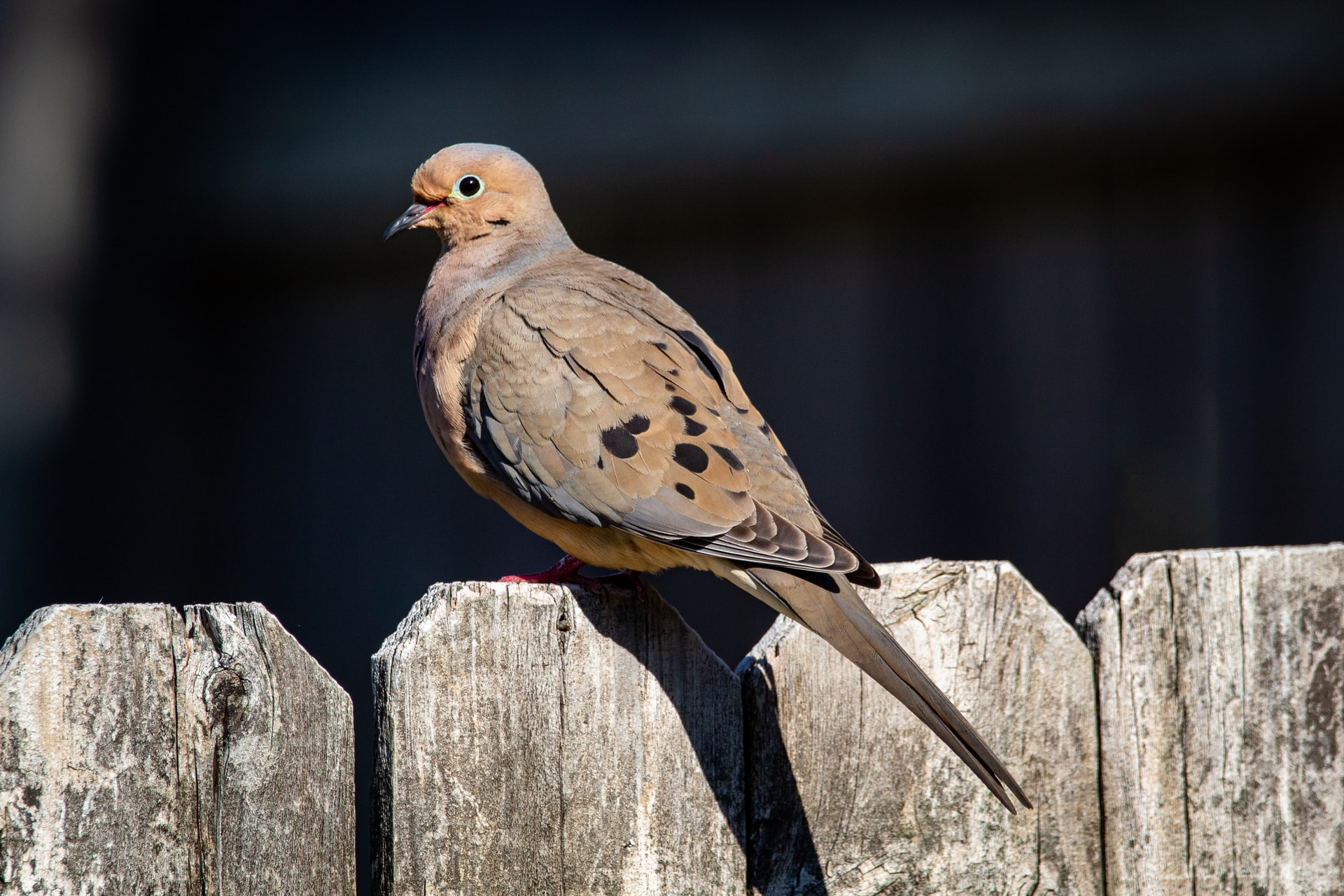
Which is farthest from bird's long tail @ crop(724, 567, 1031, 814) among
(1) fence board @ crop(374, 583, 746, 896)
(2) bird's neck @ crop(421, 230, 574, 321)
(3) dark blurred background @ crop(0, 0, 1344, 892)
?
(3) dark blurred background @ crop(0, 0, 1344, 892)

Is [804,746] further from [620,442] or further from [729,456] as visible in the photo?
[620,442]

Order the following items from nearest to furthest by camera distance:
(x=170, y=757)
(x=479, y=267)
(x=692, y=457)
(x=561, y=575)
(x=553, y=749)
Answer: (x=170, y=757), (x=553, y=749), (x=692, y=457), (x=561, y=575), (x=479, y=267)

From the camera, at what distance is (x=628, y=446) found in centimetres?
272

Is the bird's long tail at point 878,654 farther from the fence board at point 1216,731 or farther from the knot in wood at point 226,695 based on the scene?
the knot in wood at point 226,695

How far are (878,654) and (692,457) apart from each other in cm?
69

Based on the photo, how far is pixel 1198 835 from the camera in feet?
7.61

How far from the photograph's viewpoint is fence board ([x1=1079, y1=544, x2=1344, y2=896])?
232cm

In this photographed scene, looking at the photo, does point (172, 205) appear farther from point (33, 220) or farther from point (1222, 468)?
point (1222, 468)

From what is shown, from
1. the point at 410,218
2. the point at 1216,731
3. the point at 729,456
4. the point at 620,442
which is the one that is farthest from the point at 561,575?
the point at 1216,731

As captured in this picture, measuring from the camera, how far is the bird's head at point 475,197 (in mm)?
3697

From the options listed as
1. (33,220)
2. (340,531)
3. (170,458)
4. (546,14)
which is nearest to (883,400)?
(546,14)

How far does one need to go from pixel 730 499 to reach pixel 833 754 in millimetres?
552

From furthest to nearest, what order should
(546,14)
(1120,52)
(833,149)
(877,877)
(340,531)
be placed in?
(340,531) < (546,14) < (833,149) < (1120,52) < (877,877)

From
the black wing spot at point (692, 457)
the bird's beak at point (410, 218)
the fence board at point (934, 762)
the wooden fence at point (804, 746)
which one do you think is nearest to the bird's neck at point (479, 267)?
the bird's beak at point (410, 218)
